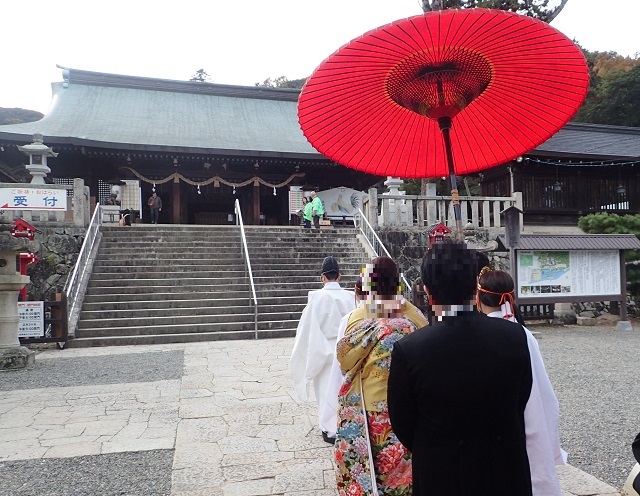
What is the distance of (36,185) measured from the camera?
468 inches

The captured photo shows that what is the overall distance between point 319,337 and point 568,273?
851 cm

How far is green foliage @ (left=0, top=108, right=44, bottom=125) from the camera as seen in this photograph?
43653 mm

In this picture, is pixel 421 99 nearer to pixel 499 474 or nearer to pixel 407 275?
pixel 499 474

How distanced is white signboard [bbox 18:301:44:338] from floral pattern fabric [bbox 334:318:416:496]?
834cm

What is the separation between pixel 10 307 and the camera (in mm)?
7461

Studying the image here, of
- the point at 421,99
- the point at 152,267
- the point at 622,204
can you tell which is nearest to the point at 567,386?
the point at 421,99

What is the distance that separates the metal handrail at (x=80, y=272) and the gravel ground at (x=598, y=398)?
855 cm

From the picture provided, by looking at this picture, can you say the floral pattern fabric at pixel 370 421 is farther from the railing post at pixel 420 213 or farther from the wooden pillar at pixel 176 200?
the wooden pillar at pixel 176 200

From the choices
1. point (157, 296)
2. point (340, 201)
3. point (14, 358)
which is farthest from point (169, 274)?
point (340, 201)

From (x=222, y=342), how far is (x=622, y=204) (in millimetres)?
14734

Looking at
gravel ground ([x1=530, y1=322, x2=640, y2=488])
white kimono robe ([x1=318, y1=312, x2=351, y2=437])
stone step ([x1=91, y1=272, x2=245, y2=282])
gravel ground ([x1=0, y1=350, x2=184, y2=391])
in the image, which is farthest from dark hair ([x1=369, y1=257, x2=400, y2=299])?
stone step ([x1=91, y1=272, x2=245, y2=282])

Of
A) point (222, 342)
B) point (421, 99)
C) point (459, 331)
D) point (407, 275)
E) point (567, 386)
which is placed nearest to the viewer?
point (459, 331)

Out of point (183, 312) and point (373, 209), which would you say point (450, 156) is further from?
point (373, 209)

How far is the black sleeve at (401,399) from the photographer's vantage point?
1.52 m
